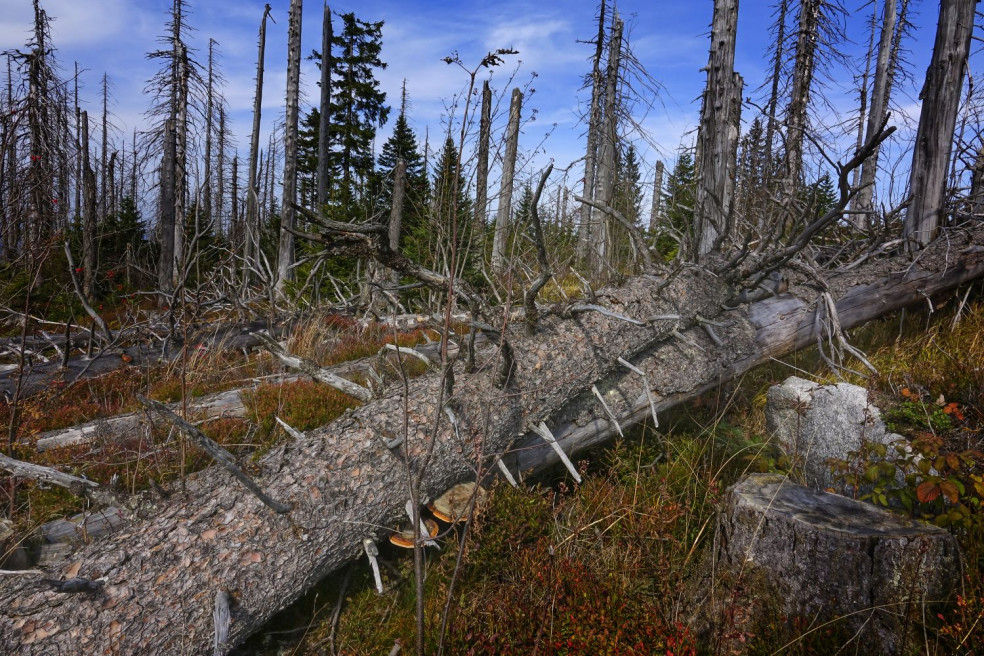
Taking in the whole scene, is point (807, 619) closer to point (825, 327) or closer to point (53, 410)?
point (825, 327)

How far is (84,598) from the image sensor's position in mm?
2152

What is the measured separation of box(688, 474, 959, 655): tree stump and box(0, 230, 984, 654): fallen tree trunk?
1.30 metres

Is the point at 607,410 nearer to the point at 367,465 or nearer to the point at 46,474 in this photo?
the point at 367,465

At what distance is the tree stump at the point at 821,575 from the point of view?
2.13 meters

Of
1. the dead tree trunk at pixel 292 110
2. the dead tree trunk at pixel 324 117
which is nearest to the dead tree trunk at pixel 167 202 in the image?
the dead tree trunk at pixel 292 110

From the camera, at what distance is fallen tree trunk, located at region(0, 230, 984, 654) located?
214 cm

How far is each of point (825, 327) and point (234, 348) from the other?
24.8 ft

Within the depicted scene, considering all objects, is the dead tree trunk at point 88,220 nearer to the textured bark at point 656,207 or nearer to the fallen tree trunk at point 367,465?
the fallen tree trunk at point 367,465

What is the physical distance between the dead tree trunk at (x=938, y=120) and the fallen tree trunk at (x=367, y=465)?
317 centimetres

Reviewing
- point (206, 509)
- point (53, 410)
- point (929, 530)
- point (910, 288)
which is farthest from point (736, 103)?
point (53, 410)

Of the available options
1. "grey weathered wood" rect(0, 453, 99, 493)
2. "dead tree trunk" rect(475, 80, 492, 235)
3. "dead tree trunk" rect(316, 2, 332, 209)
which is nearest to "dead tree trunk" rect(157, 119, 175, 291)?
"dead tree trunk" rect(316, 2, 332, 209)

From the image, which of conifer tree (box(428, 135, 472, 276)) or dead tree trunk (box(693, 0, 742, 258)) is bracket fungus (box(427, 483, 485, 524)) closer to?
conifer tree (box(428, 135, 472, 276))

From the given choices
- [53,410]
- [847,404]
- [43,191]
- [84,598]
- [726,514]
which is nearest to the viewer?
[84,598]

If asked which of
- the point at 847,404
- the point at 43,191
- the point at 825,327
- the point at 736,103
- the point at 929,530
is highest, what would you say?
the point at 736,103
